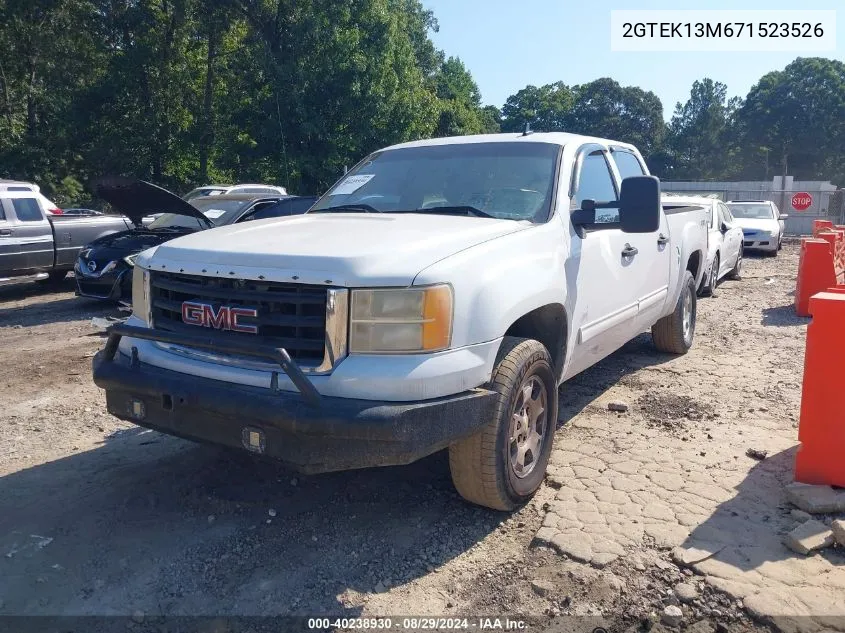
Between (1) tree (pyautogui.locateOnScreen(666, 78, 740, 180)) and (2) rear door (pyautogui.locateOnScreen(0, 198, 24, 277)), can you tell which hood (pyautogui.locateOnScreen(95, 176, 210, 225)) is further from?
(1) tree (pyautogui.locateOnScreen(666, 78, 740, 180))

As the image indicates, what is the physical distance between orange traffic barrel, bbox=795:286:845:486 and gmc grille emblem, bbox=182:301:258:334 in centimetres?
295

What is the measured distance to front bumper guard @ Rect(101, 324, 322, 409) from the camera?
2.78 metres

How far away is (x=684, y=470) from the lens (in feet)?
13.8

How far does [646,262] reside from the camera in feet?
17.1

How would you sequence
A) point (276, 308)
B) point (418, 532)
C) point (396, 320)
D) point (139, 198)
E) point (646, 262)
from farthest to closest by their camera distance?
point (139, 198) → point (646, 262) → point (418, 532) → point (276, 308) → point (396, 320)

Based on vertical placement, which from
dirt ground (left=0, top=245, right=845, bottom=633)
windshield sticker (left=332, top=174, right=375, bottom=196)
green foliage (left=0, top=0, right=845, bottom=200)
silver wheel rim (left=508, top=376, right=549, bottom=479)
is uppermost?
green foliage (left=0, top=0, right=845, bottom=200)

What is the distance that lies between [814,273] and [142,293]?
8722mm

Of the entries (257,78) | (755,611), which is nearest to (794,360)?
(755,611)

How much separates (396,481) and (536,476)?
0.80 metres

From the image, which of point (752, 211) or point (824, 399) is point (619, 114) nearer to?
point (752, 211)

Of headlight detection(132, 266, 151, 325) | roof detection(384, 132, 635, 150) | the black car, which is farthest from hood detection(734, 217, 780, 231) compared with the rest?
headlight detection(132, 266, 151, 325)

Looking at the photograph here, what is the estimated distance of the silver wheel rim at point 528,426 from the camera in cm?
352

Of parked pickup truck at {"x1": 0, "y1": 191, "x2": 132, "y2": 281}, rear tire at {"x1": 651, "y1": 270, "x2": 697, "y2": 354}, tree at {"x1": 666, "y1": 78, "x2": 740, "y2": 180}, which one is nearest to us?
rear tire at {"x1": 651, "y1": 270, "x2": 697, "y2": 354}

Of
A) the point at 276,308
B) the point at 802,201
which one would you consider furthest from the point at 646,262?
the point at 802,201
